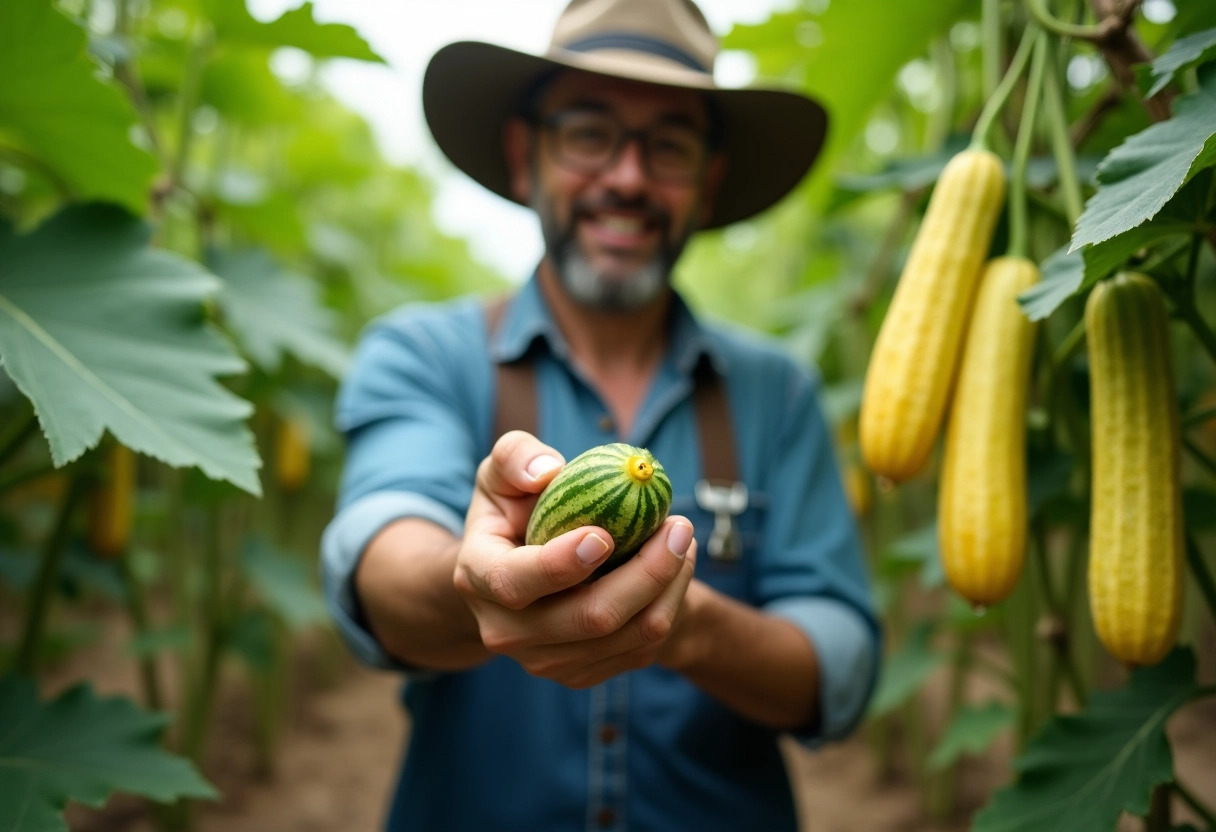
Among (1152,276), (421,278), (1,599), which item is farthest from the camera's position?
(421,278)

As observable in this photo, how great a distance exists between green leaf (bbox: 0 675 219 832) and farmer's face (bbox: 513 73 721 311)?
1.14 meters

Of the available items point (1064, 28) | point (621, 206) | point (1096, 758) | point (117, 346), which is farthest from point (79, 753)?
point (1064, 28)

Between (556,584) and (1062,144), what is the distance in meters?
0.92

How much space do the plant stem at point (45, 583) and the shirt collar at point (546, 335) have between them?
0.91 meters

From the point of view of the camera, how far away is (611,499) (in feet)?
2.93

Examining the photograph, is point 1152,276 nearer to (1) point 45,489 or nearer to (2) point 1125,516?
(2) point 1125,516

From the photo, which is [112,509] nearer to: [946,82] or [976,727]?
[976,727]

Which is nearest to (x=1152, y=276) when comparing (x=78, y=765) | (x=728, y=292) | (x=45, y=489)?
(x=78, y=765)

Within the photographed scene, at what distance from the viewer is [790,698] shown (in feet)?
5.39

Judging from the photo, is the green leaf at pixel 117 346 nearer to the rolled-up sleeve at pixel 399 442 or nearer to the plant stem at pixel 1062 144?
the rolled-up sleeve at pixel 399 442

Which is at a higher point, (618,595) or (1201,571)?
(618,595)

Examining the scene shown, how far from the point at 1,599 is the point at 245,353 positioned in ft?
9.45

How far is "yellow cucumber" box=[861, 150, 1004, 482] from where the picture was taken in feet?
3.79

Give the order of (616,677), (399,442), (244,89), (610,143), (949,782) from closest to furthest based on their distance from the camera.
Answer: (399,442) < (616,677) < (610,143) < (244,89) < (949,782)
